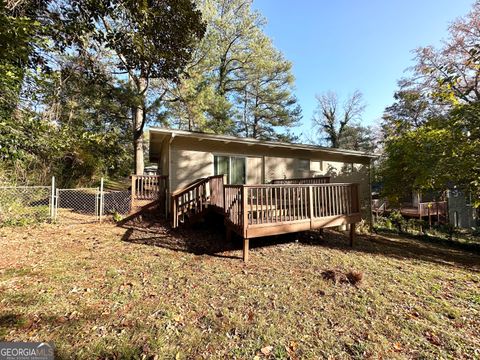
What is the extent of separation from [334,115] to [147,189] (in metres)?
28.2

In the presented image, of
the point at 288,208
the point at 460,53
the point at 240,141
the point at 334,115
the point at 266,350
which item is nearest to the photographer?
the point at 266,350

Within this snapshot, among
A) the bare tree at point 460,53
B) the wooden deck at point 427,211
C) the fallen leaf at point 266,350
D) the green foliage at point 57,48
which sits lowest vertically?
the fallen leaf at point 266,350

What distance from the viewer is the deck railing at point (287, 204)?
5348mm

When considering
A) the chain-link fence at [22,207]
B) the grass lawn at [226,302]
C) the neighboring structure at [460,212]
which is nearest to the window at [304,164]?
the grass lawn at [226,302]

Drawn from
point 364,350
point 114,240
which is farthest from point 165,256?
point 364,350

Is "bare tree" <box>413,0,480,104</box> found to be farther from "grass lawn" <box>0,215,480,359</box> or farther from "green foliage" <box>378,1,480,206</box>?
"grass lawn" <box>0,215,480,359</box>

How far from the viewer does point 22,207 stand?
7.46 m

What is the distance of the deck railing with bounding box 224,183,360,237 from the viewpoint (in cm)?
535


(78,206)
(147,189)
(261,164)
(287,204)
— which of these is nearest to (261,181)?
(261,164)

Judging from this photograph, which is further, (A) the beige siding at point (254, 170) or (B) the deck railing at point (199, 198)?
(A) the beige siding at point (254, 170)

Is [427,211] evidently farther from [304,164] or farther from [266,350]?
[266,350]

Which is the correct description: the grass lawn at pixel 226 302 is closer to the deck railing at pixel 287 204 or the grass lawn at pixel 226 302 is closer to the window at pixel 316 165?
the deck railing at pixel 287 204

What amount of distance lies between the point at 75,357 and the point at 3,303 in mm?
1851

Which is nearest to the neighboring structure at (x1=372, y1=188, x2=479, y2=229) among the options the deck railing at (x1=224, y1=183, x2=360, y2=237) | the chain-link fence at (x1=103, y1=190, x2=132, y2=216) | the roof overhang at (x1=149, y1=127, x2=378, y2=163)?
the roof overhang at (x1=149, y1=127, x2=378, y2=163)
